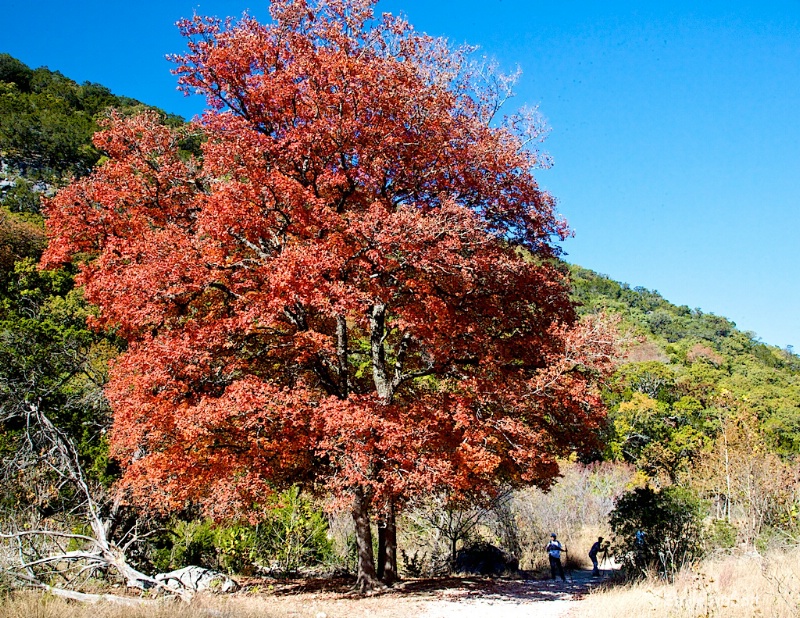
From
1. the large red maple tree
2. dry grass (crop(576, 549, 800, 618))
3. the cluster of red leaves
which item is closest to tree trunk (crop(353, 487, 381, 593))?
the large red maple tree

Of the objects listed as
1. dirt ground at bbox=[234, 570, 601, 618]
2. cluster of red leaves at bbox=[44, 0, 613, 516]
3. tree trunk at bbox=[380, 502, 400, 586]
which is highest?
cluster of red leaves at bbox=[44, 0, 613, 516]

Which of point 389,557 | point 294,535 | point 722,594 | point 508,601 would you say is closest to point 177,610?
point 508,601

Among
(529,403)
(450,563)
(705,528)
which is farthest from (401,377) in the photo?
(705,528)

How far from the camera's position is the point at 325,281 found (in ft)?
33.2

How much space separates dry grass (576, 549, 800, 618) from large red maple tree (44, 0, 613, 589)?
265 centimetres

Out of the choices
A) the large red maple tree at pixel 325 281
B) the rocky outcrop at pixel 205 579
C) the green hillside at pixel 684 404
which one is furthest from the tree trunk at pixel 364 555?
the green hillside at pixel 684 404

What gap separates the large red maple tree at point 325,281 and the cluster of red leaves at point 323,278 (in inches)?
2.0

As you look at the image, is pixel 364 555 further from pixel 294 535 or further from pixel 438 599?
pixel 294 535

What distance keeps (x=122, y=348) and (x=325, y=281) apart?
18545 mm

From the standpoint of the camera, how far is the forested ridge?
14805 mm

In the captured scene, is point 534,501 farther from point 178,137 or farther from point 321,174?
point 178,137

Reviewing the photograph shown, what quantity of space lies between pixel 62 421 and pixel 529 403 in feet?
48.6

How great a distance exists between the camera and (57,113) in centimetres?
7825

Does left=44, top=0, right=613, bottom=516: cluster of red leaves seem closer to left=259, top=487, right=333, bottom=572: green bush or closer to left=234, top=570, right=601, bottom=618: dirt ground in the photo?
left=234, top=570, right=601, bottom=618: dirt ground
